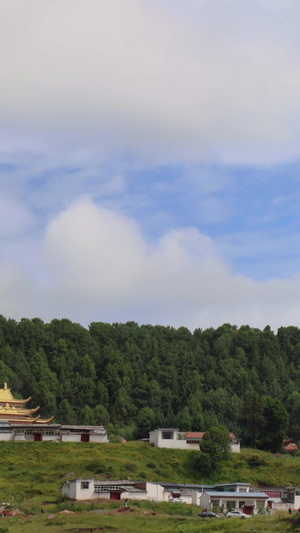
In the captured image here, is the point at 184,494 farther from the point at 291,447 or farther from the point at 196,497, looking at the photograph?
the point at 291,447

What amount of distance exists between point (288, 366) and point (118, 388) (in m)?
28.8

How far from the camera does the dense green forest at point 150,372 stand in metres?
112

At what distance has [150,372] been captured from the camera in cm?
12900

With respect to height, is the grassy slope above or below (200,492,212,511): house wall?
above

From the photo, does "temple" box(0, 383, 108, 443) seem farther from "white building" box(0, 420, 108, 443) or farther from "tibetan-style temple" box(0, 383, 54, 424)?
"tibetan-style temple" box(0, 383, 54, 424)

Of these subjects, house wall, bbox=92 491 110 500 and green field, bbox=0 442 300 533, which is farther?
house wall, bbox=92 491 110 500

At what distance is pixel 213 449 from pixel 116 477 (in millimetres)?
12120

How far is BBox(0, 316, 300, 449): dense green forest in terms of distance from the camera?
112 m

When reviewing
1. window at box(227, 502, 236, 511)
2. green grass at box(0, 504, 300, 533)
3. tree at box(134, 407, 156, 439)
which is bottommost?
green grass at box(0, 504, 300, 533)

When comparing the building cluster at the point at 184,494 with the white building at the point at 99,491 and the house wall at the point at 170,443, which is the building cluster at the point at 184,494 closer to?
the white building at the point at 99,491

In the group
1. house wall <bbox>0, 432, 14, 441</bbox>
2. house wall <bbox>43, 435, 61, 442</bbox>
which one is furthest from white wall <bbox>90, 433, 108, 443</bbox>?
house wall <bbox>0, 432, 14, 441</bbox>

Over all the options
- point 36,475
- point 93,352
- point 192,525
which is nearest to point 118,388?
point 93,352

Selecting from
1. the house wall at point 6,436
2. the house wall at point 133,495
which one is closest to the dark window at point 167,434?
the house wall at point 6,436

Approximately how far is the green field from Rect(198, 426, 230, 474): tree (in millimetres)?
831
